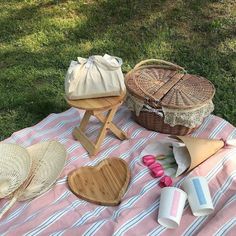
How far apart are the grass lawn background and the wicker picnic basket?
0.35 m

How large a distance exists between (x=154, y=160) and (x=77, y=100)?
1.38ft

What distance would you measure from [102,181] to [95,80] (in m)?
0.44

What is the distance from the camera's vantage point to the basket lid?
2164mm

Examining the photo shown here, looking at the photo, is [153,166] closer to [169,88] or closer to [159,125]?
[159,125]

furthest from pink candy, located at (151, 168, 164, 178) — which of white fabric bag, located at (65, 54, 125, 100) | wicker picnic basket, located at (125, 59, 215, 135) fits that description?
white fabric bag, located at (65, 54, 125, 100)

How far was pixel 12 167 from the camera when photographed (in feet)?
6.57

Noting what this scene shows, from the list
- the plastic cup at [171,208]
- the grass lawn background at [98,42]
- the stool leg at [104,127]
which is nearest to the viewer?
the plastic cup at [171,208]

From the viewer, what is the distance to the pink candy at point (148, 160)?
6.64 feet

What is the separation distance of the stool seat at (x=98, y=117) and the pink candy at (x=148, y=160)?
208mm

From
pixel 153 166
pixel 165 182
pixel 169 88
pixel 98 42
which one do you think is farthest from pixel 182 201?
pixel 98 42

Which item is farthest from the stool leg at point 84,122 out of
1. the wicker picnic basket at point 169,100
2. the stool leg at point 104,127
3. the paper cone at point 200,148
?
the paper cone at point 200,148

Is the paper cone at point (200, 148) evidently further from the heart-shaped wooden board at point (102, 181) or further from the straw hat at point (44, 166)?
the straw hat at point (44, 166)

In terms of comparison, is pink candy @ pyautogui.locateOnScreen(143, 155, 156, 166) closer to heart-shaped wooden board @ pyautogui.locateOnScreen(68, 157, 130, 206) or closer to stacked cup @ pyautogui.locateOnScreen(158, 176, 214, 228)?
heart-shaped wooden board @ pyautogui.locateOnScreen(68, 157, 130, 206)

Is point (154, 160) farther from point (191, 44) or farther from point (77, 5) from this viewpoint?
point (77, 5)
